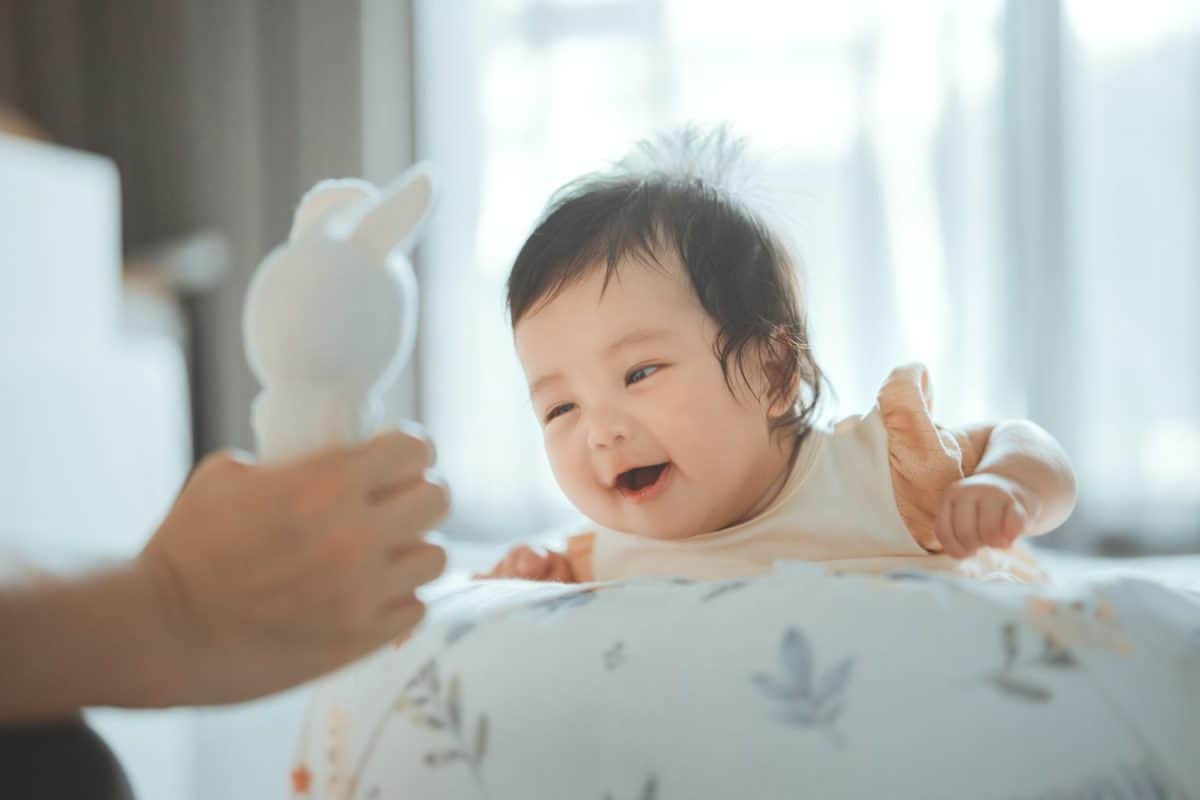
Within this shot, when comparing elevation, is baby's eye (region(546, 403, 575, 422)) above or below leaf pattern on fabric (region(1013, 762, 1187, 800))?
above

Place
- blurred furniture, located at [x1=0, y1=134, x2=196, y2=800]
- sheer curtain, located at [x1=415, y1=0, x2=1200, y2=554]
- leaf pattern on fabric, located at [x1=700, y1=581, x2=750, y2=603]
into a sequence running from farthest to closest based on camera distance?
sheer curtain, located at [x1=415, y1=0, x2=1200, y2=554] < blurred furniture, located at [x1=0, y1=134, x2=196, y2=800] < leaf pattern on fabric, located at [x1=700, y1=581, x2=750, y2=603]

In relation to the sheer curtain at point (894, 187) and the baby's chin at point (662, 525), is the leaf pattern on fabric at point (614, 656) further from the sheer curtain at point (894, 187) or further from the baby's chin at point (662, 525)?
the sheer curtain at point (894, 187)

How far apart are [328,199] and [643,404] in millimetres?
430

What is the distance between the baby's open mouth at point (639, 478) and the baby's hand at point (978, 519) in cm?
25

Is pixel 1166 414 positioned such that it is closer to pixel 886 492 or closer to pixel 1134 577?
pixel 886 492

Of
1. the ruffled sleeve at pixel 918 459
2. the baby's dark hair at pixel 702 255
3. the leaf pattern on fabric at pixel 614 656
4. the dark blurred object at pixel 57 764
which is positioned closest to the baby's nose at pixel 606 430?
the baby's dark hair at pixel 702 255

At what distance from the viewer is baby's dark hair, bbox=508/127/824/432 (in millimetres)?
946

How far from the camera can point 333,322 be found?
1.48 feet

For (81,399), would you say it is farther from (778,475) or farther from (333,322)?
(333,322)

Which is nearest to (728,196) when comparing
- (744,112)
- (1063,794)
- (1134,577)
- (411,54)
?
(1134,577)

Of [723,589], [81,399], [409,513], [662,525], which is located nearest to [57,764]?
Result: [409,513]

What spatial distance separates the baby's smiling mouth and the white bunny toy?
1.52 feet

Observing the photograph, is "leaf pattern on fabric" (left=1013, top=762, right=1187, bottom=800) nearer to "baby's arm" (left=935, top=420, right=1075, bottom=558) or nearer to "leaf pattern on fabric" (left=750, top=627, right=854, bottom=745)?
"leaf pattern on fabric" (left=750, top=627, right=854, bottom=745)

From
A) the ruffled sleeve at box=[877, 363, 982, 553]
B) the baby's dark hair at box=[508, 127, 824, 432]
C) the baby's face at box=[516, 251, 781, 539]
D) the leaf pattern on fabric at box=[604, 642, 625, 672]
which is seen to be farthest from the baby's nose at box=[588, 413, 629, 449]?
the leaf pattern on fabric at box=[604, 642, 625, 672]
